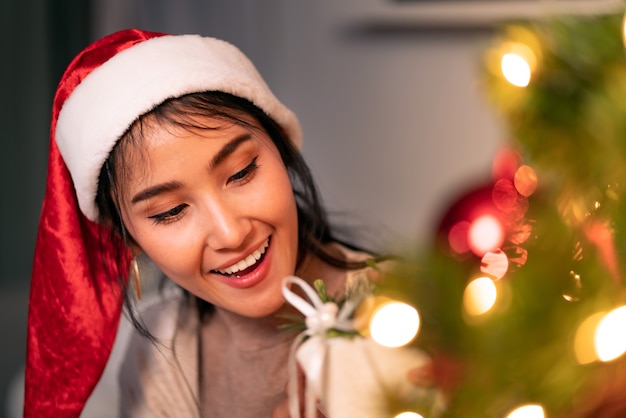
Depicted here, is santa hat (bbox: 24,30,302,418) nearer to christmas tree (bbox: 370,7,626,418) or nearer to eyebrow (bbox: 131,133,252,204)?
eyebrow (bbox: 131,133,252,204)

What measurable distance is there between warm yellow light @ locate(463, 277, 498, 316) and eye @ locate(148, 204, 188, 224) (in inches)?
13.1

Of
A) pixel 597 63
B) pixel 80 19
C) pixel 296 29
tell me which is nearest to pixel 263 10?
pixel 296 29

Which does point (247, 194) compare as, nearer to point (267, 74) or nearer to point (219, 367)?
point (219, 367)

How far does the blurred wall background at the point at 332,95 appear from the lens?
1.31 m

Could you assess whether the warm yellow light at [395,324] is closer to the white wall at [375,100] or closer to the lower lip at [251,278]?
the lower lip at [251,278]

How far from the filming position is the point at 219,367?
76cm

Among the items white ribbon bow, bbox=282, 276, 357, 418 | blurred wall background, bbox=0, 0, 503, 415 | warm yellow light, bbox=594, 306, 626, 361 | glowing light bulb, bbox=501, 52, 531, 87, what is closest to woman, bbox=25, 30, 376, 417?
white ribbon bow, bbox=282, 276, 357, 418

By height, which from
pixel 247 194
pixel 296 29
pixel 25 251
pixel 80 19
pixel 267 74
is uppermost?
pixel 296 29

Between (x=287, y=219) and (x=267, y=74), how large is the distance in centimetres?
96

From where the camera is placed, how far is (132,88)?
585mm

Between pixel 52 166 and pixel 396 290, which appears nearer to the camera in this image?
pixel 396 290

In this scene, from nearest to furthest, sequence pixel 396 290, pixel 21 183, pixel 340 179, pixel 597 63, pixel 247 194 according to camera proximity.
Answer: pixel 396 290
pixel 597 63
pixel 247 194
pixel 21 183
pixel 340 179

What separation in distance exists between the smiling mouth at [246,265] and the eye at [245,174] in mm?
65

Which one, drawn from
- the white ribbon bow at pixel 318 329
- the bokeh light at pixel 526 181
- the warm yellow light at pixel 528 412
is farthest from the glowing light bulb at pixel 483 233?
the warm yellow light at pixel 528 412
